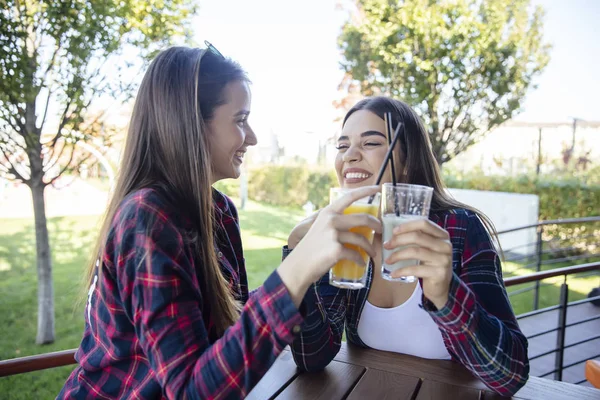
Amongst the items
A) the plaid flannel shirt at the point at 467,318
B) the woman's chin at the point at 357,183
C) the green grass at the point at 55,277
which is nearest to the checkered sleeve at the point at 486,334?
the plaid flannel shirt at the point at 467,318

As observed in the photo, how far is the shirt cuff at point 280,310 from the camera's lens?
2.95ft

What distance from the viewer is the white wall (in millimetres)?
8531

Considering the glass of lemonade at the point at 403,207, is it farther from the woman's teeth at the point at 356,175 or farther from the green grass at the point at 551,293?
the green grass at the point at 551,293

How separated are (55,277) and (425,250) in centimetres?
619

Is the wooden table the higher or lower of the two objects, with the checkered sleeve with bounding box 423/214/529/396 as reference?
lower

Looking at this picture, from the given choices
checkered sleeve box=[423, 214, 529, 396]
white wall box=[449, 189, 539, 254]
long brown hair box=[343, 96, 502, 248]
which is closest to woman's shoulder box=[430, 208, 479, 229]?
long brown hair box=[343, 96, 502, 248]

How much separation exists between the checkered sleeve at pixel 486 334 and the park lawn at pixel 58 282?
112 centimetres

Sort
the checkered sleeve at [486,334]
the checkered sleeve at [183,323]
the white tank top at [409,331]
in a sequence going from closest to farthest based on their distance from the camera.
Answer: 1. the checkered sleeve at [183,323]
2. the checkered sleeve at [486,334]
3. the white tank top at [409,331]

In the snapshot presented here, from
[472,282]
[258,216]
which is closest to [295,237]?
[472,282]

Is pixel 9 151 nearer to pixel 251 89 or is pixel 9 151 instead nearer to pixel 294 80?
pixel 251 89

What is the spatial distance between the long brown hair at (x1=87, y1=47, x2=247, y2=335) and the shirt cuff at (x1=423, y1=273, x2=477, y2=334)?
0.56m

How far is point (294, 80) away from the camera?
13117 mm

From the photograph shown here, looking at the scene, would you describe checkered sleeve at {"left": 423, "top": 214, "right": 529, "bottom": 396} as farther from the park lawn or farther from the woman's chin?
the park lawn

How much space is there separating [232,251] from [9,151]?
117 inches
